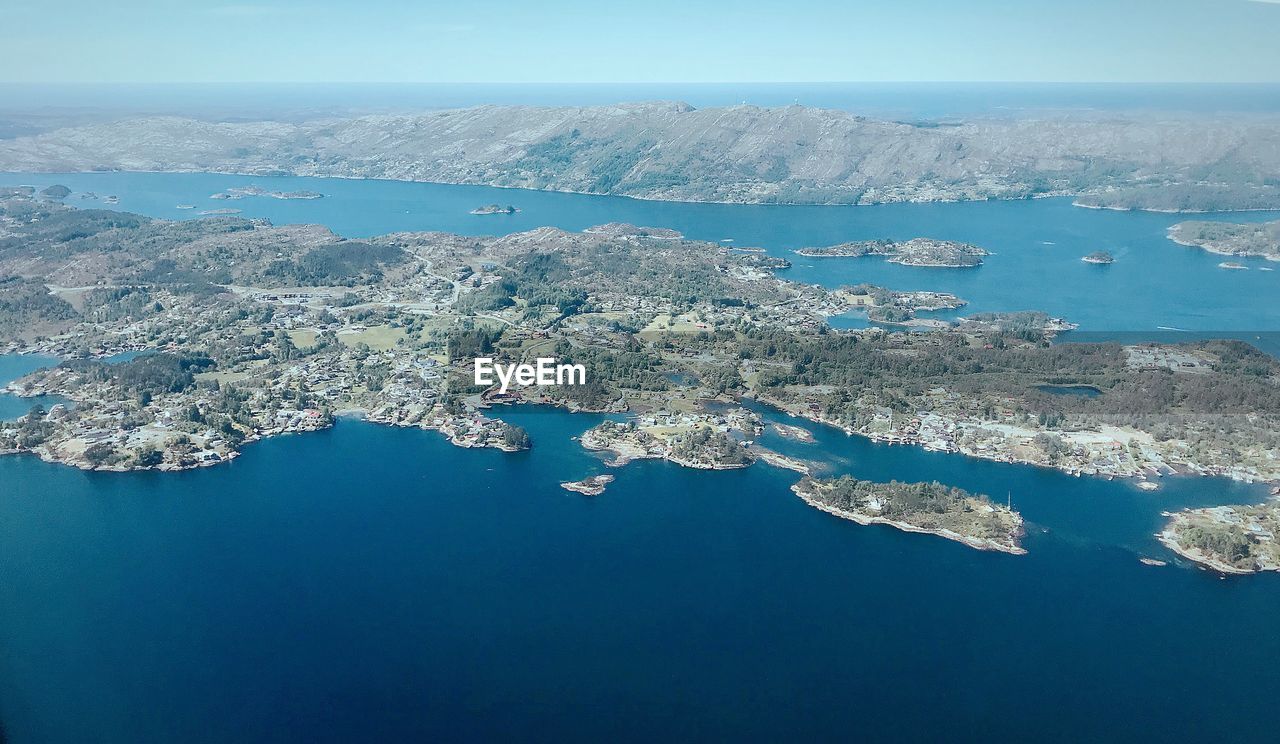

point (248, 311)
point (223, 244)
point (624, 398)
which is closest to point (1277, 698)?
point (624, 398)

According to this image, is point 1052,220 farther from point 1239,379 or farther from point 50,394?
point 50,394

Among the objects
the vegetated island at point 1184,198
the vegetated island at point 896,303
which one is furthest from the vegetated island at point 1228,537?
the vegetated island at point 1184,198

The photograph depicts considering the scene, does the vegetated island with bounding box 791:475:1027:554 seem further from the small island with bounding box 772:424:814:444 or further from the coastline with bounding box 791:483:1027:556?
the small island with bounding box 772:424:814:444

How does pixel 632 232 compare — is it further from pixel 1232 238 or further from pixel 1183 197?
pixel 1183 197

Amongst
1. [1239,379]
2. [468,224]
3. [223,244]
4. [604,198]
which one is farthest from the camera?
[604,198]

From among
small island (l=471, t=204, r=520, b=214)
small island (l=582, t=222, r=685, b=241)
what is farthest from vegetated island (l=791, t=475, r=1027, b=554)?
small island (l=471, t=204, r=520, b=214)

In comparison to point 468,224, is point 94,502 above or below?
below

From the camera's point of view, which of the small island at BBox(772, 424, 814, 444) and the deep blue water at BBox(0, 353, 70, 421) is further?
the deep blue water at BBox(0, 353, 70, 421)
